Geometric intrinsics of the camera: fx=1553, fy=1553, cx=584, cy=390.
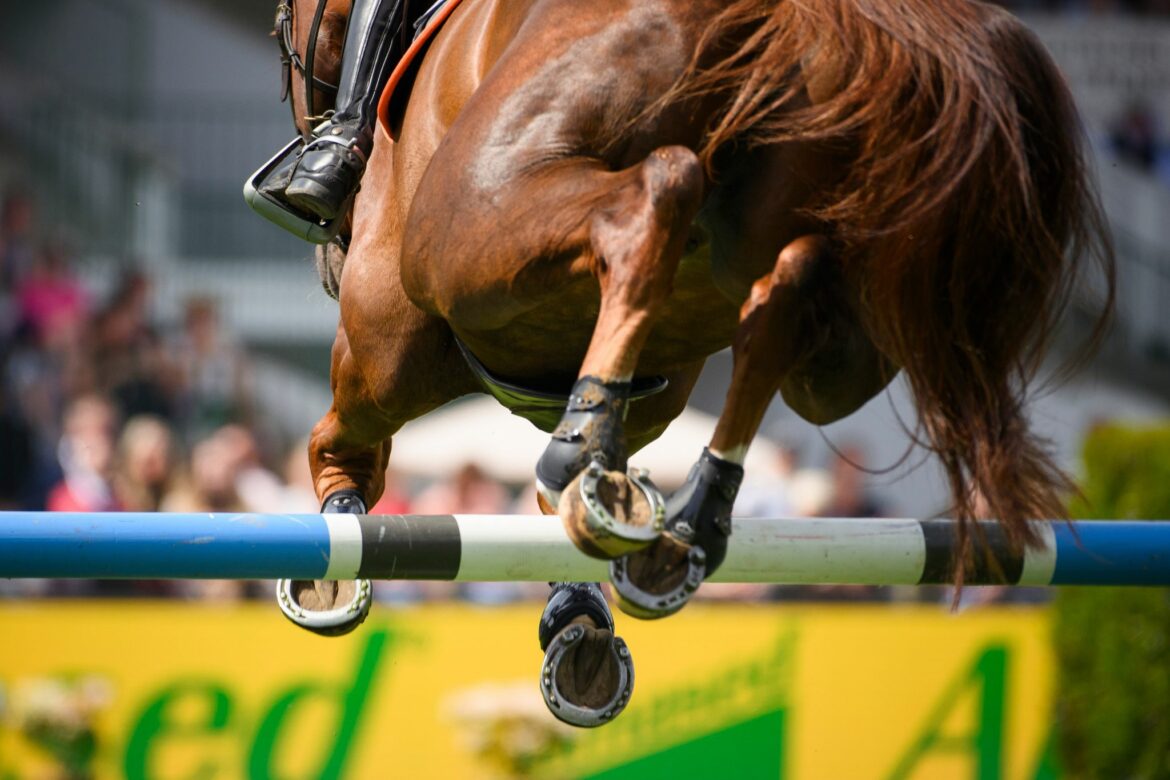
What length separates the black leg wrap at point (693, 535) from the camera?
280 centimetres

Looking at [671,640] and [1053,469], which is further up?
[1053,469]

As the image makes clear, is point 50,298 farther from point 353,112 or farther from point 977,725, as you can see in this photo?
point 353,112

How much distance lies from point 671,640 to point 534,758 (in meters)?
0.95

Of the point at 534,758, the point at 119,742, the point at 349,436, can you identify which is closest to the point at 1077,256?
the point at 349,436

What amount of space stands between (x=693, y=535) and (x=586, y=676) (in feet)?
4.07

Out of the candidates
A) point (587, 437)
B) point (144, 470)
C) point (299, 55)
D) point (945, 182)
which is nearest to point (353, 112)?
point (299, 55)

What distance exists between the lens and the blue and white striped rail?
2969 millimetres

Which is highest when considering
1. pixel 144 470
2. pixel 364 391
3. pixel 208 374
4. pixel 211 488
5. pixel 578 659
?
pixel 364 391

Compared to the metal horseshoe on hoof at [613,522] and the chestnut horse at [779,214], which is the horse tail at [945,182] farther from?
the metal horseshoe on hoof at [613,522]

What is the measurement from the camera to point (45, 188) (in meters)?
12.9

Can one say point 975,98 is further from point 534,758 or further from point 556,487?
point 534,758

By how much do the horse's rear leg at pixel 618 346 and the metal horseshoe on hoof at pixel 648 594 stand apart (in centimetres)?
12

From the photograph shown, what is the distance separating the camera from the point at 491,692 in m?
7.06

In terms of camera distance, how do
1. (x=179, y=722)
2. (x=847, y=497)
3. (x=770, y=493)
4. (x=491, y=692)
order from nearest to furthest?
(x=491, y=692) < (x=179, y=722) < (x=847, y=497) < (x=770, y=493)
